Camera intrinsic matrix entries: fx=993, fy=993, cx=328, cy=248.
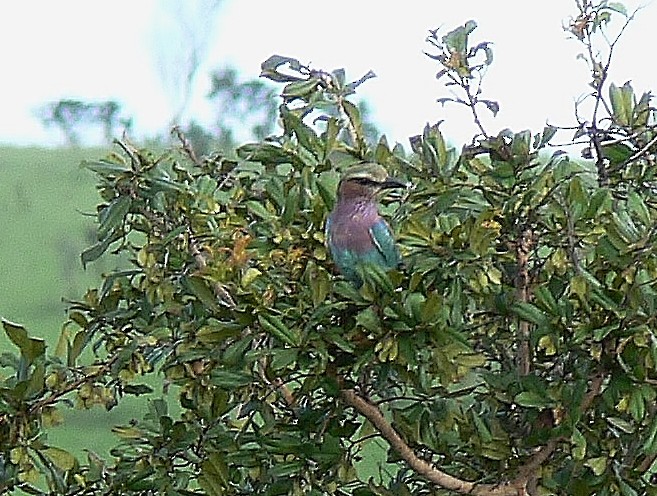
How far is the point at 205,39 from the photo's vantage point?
1.55m

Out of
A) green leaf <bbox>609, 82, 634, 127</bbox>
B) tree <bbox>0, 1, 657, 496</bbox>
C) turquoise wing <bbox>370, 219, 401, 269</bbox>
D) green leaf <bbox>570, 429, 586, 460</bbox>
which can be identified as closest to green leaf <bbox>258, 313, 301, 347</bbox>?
tree <bbox>0, 1, 657, 496</bbox>

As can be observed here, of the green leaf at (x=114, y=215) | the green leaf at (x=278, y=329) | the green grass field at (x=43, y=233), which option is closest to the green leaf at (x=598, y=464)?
the green leaf at (x=278, y=329)

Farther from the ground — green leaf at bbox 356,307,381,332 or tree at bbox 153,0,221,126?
tree at bbox 153,0,221,126

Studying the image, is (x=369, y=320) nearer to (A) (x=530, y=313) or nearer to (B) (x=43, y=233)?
(A) (x=530, y=313)

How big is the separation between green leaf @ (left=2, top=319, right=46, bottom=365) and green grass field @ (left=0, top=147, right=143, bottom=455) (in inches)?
29.2

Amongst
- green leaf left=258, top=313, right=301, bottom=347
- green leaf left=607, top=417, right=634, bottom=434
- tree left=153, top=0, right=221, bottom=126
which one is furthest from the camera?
tree left=153, top=0, right=221, bottom=126

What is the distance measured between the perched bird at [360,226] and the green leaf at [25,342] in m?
0.25

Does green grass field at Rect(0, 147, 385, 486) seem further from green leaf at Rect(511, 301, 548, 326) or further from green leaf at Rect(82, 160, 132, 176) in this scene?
green leaf at Rect(511, 301, 548, 326)

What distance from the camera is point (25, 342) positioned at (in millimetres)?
781

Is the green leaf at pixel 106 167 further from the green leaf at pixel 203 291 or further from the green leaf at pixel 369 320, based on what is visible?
the green leaf at pixel 369 320

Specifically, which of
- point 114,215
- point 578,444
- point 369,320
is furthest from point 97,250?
point 578,444

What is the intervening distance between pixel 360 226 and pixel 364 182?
0.13 ft

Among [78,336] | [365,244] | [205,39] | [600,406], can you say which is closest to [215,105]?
[205,39]

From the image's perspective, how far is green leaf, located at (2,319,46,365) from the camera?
0.77 m
